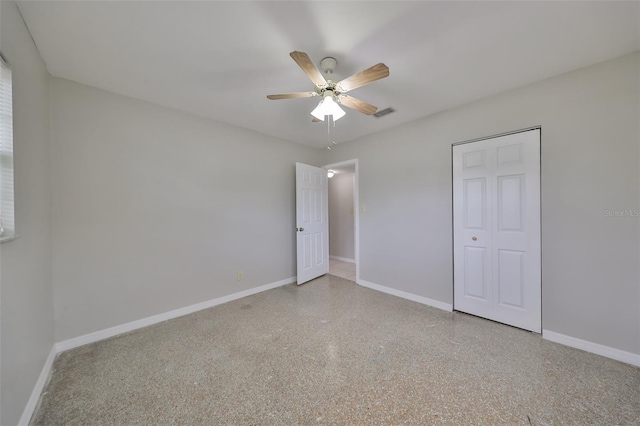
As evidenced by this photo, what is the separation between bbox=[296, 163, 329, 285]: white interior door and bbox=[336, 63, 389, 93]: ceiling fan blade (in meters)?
2.05

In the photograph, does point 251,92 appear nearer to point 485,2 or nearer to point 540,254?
point 485,2

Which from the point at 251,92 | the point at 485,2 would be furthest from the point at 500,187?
the point at 251,92

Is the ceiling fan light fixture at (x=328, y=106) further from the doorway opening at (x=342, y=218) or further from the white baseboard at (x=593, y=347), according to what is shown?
the doorway opening at (x=342, y=218)

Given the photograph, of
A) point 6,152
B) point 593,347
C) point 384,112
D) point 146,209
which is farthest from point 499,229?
point 6,152

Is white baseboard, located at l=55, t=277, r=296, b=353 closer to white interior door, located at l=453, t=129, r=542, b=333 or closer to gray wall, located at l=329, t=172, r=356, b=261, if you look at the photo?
gray wall, located at l=329, t=172, r=356, b=261

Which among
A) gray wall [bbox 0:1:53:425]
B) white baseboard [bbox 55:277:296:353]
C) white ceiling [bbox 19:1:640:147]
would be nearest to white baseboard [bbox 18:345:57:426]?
gray wall [bbox 0:1:53:425]

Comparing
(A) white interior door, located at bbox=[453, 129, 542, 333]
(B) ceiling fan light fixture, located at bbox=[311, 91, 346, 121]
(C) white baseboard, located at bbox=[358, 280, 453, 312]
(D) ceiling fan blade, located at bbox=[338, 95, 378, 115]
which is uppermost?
(D) ceiling fan blade, located at bbox=[338, 95, 378, 115]

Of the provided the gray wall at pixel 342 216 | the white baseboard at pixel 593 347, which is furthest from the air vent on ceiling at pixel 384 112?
the white baseboard at pixel 593 347

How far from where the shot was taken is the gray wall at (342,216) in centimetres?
559

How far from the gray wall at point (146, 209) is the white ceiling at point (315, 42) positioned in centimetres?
37

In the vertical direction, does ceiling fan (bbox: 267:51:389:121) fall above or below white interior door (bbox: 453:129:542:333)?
above

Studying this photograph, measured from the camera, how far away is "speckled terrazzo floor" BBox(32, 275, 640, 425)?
1.39m

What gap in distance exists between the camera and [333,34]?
1.60 m

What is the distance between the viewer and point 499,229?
95.2 inches
